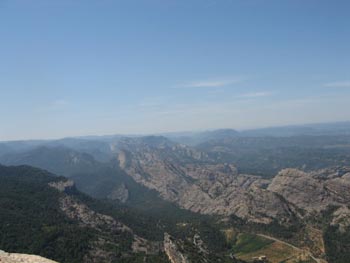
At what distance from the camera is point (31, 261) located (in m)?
39.0

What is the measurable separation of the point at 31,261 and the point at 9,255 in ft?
10.0

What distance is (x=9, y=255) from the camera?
40.3 meters
